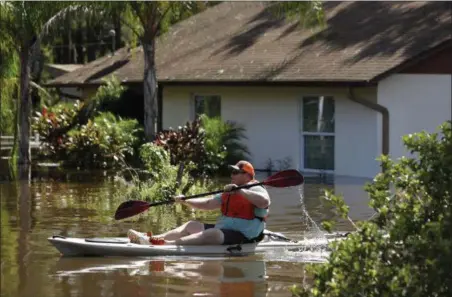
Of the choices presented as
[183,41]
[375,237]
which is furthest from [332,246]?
[183,41]

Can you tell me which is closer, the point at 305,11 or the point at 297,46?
the point at 305,11

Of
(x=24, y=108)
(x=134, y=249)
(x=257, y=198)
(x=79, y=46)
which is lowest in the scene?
(x=134, y=249)

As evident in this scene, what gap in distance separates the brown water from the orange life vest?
1.65 ft

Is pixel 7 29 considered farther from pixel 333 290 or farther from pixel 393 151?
pixel 333 290

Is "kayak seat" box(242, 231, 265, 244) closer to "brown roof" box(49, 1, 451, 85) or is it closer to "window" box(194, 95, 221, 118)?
"brown roof" box(49, 1, 451, 85)

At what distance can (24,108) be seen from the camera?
74.1ft

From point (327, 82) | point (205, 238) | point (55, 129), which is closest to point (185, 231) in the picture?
Result: point (205, 238)

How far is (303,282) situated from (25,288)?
2.65m

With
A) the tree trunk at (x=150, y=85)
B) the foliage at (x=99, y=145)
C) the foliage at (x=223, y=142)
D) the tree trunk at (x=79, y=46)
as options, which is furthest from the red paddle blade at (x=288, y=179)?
the tree trunk at (x=79, y=46)

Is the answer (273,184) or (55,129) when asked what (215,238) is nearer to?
(273,184)

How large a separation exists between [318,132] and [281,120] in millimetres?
1086

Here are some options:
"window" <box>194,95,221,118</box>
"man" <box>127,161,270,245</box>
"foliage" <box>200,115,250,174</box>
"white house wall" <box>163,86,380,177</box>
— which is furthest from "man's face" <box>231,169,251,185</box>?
"window" <box>194,95,221,118</box>

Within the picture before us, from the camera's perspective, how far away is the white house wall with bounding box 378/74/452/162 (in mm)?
21688

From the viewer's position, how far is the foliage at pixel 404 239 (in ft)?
19.9
